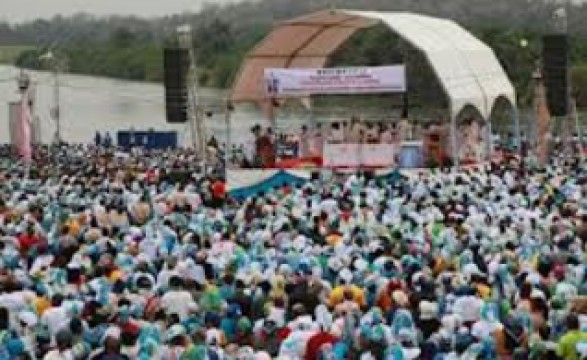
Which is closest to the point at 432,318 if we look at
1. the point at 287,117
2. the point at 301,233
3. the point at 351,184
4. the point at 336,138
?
the point at 301,233

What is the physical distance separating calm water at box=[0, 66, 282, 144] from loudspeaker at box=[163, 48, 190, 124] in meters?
14.8

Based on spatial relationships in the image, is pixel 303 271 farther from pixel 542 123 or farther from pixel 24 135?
pixel 24 135

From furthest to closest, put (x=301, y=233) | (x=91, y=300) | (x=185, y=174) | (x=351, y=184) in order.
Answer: (x=185, y=174) < (x=351, y=184) < (x=301, y=233) < (x=91, y=300)

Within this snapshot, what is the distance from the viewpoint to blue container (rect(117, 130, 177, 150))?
106ft

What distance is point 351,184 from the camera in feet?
57.5

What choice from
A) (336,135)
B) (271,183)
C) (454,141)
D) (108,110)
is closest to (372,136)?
(336,135)

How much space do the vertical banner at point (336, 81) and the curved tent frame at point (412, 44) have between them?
28.9 inches

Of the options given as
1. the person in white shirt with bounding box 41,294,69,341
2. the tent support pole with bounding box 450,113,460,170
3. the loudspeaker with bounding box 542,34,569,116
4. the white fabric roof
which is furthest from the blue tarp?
the person in white shirt with bounding box 41,294,69,341

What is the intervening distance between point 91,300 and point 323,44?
16.2 meters

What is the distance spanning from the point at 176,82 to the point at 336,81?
427cm

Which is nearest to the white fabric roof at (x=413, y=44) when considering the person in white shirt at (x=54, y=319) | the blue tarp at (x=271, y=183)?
the blue tarp at (x=271, y=183)

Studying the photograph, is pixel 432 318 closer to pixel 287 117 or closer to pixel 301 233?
pixel 301 233

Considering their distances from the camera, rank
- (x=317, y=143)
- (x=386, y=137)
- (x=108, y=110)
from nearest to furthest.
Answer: (x=386, y=137) → (x=317, y=143) → (x=108, y=110)

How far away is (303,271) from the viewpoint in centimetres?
1109
